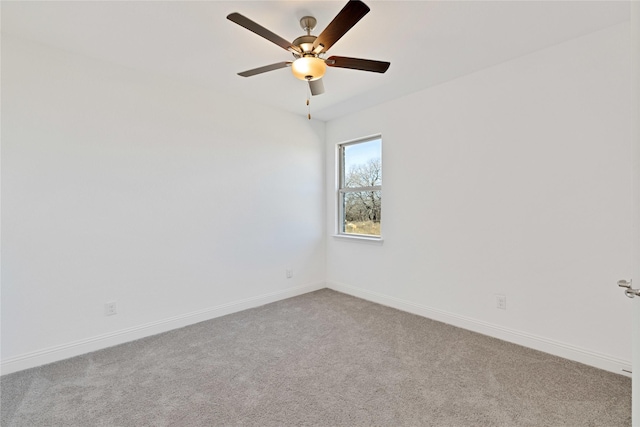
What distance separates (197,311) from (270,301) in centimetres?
86

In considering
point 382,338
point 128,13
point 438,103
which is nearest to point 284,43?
point 128,13

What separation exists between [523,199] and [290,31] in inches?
87.3

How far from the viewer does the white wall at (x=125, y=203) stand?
6.95 feet

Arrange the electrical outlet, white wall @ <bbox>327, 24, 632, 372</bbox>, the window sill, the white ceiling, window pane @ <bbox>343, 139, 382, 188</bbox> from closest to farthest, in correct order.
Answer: the white ceiling
white wall @ <bbox>327, 24, 632, 372</bbox>
the electrical outlet
the window sill
window pane @ <bbox>343, 139, 382, 188</bbox>

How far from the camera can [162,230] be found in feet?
9.06

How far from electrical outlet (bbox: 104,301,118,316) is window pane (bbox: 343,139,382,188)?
9.44ft

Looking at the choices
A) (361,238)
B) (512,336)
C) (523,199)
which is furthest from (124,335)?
(523,199)

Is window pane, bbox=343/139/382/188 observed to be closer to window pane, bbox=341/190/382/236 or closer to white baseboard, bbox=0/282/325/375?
window pane, bbox=341/190/382/236

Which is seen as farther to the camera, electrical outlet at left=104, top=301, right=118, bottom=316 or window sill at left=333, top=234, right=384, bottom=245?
window sill at left=333, top=234, right=384, bottom=245

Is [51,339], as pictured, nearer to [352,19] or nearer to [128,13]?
[128,13]

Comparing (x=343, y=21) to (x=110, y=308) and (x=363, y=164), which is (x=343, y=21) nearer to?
(x=363, y=164)

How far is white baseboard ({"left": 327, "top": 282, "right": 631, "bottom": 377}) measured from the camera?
6.68ft

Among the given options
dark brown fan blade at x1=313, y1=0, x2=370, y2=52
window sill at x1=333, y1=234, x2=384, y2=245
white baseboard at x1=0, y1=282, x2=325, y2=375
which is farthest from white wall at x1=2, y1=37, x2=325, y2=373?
dark brown fan blade at x1=313, y1=0, x2=370, y2=52

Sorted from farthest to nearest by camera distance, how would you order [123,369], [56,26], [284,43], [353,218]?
[353,218] < [123,369] < [56,26] < [284,43]
